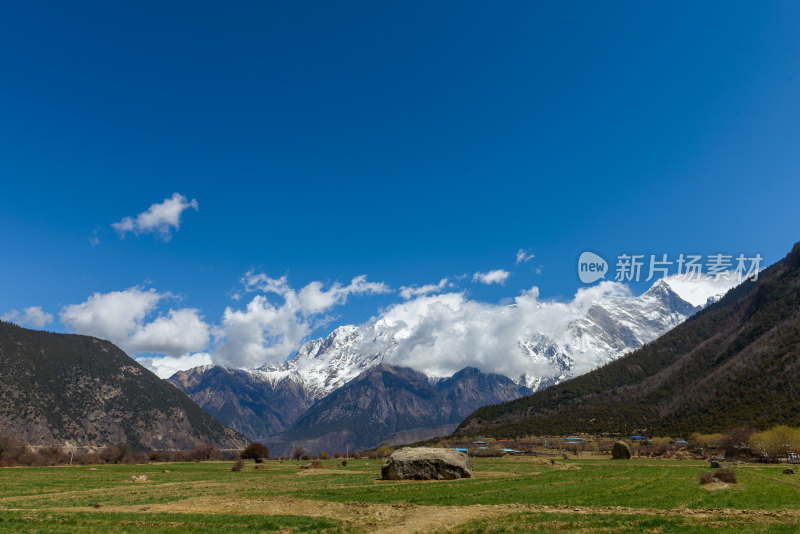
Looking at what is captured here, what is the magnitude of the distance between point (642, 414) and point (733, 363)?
41500 mm

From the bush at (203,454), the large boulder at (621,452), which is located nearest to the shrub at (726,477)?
the large boulder at (621,452)

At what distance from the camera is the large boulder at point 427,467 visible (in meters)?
51.6

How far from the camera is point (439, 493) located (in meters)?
37.3

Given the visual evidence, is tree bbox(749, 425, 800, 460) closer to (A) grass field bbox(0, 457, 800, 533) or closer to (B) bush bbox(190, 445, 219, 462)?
(A) grass field bbox(0, 457, 800, 533)

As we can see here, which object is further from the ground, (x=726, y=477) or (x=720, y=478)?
(x=726, y=477)

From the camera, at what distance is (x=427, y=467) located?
51812 mm

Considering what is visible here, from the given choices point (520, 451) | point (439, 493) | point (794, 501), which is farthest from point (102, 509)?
point (520, 451)

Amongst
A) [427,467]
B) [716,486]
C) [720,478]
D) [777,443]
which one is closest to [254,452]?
[427,467]

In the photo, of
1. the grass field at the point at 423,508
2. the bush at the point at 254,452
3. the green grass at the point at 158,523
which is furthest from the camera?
the bush at the point at 254,452

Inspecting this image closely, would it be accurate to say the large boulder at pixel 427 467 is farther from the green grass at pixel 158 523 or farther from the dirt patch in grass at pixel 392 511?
the green grass at pixel 158 523

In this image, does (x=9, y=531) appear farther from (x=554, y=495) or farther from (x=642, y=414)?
(x=642, y=414)

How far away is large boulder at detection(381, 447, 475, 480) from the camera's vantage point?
51.6 meters

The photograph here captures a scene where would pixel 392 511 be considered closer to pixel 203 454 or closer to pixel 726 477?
pixel 726 477

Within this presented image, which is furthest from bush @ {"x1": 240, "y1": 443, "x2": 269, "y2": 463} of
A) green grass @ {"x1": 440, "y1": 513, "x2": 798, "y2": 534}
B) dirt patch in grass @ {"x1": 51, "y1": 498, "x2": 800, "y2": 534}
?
green grass @ {"x1": 440, "y1": 513, "x2": 798, "y2": 534}
